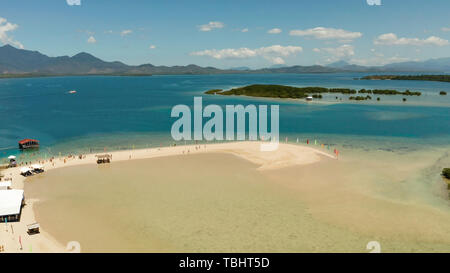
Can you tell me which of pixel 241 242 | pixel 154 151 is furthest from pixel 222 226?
pixel 154 151

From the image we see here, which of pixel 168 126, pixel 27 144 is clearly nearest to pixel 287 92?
pixel 168 126

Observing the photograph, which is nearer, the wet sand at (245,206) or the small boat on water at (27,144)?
the wet sand at (245,206)

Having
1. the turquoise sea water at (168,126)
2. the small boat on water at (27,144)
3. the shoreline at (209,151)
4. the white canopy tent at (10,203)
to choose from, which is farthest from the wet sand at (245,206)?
the small boat on water at (27,144)

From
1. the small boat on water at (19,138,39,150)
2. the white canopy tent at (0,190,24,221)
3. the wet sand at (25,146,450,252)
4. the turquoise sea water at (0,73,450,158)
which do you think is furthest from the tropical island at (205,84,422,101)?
the white canopy tent at (0,190,24,221)

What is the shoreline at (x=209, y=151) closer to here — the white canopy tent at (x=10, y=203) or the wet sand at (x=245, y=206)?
the white canopy tent at (x=10, y=203)

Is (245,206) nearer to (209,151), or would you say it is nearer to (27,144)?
(209,151)

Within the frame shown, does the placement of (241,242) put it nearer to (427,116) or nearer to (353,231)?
(353,231)

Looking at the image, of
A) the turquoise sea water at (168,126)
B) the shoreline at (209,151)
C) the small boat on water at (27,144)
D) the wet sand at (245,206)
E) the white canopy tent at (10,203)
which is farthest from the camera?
the turquoise sea water at (168,126)

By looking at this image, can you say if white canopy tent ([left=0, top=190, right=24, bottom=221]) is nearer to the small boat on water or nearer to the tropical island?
the small boat on water

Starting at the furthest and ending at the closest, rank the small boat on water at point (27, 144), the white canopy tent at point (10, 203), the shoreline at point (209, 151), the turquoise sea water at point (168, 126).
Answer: the turquoise sea water at point (168, 126) < the small boat on water at point (27, 144) < the shoreline at point (209, 151) < the white canopy tent at point (10, 203)
